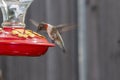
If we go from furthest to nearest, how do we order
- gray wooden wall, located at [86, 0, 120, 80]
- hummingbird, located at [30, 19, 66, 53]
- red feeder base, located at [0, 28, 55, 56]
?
gray wooden wall, located at [86, 0, 120, 80]
hummingbird, located at [30, 19, 66, 53]
red feeder base, located at [0, 28, 55, 56]

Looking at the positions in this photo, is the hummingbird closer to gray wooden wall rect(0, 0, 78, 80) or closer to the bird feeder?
the bird feeder

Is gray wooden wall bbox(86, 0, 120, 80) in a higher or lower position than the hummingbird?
lower

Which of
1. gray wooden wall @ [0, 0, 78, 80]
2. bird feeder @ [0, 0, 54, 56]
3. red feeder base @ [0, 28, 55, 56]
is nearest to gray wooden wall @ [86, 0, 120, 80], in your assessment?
gray wooden wall @ [0, 0, 78, 80]

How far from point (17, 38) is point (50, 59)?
61.1 inches

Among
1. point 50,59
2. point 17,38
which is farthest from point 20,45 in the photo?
point 50,59

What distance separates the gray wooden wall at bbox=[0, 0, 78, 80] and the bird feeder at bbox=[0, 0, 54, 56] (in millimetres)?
1094

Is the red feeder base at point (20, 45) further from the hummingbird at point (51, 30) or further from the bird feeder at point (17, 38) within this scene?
the hummingbird at point (51, 30)

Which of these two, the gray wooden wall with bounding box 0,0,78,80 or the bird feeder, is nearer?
the bird feeder

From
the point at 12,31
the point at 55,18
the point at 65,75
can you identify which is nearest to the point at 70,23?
the point at 55,18

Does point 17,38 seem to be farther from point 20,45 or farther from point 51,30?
point 51,30

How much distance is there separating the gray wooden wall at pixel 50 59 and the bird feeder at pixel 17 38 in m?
1.09

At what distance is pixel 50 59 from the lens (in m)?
4.50

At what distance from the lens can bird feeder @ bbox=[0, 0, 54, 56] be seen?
115 inches

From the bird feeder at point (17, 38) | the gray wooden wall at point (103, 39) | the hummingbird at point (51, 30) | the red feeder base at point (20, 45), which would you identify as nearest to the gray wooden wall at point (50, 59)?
the gray wooden wall at point (103, 39)
